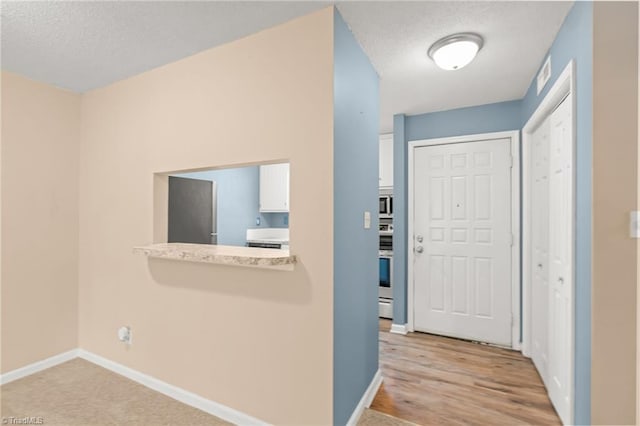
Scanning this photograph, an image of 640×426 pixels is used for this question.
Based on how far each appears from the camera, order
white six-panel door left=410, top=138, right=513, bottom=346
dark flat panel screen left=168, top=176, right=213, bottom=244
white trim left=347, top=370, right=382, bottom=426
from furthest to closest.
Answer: white six-panel door left=410, top=138, right=513, bottom=346 < dark flat panel screen left=168, top=176, right=213, bottom=244 < white trim left=347, top=370, right=382, bottom=426

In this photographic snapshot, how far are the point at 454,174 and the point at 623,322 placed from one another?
2.15m

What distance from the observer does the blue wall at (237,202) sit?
12.6 feet

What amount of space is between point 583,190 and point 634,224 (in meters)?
0.27

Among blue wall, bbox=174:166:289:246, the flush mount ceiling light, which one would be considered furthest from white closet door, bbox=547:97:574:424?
blue wall, bbox=174:166:289:246

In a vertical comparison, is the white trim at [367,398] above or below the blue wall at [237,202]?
below

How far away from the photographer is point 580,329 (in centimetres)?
156

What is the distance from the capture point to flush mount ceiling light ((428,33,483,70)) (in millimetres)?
1939

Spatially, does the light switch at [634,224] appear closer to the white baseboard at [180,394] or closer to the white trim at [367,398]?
the white trim at [367,398]

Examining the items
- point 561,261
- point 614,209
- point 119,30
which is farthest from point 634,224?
point 119,30

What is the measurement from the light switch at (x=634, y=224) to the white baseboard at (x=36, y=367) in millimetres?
4127

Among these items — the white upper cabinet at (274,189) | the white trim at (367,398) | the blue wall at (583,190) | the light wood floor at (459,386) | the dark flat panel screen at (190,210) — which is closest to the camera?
the blue wall at (583,190)

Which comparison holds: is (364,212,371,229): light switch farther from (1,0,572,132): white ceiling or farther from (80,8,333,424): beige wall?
(1,0,572,132): white ceiling

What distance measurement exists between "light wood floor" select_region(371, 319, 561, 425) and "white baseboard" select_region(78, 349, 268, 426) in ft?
2.93

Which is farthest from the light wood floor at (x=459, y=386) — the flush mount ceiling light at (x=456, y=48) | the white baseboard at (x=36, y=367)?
the white baseboard at (x=36, y=367)
